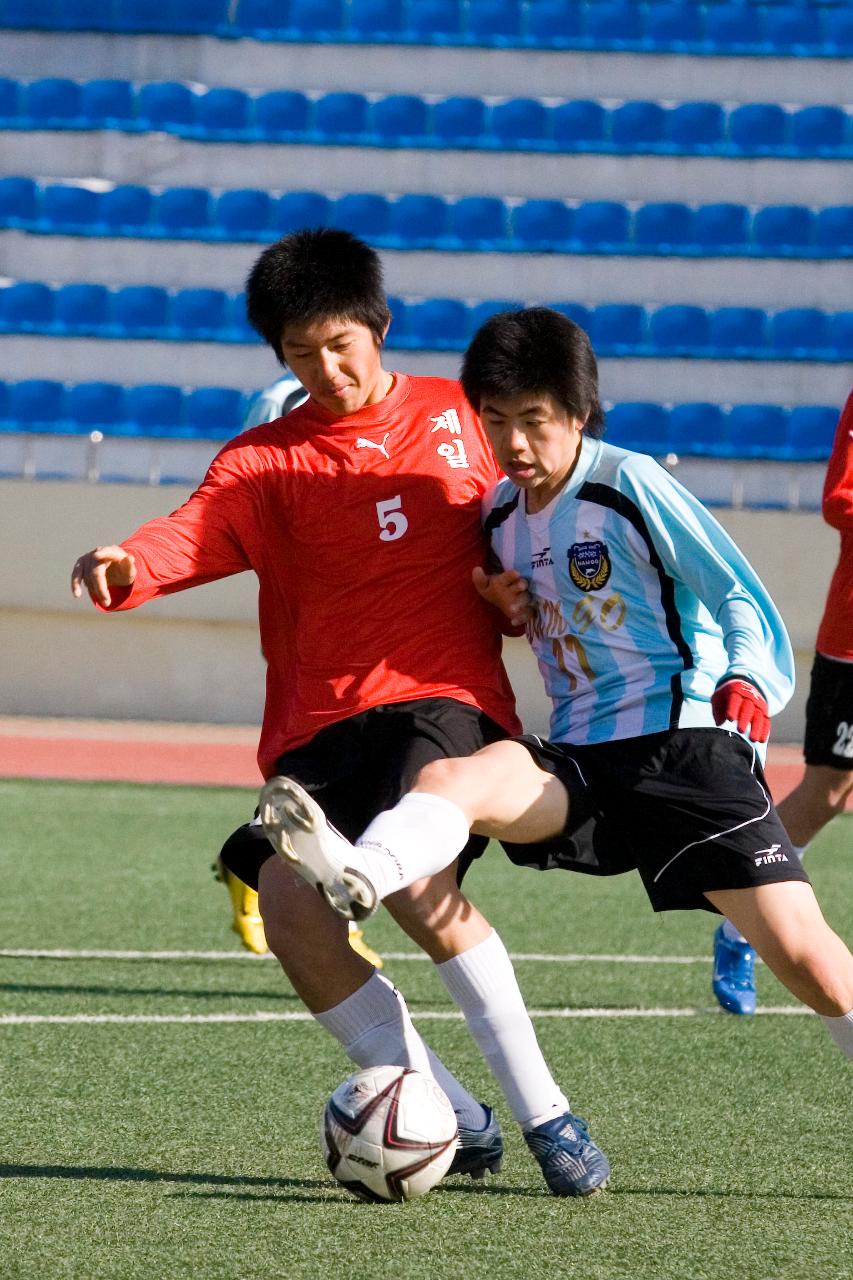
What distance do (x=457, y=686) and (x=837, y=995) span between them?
0.85m

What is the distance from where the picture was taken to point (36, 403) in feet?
46.0

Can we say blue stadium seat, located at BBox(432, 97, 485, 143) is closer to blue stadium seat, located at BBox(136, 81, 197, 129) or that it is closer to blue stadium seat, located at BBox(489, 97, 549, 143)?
blue stadium seat, located at BBox(489, 97, 549, 143)

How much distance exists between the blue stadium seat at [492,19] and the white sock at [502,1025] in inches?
522

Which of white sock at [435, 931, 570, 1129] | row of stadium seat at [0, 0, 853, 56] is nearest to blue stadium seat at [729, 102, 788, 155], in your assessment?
row of stadium seat at [0, 0, 853, 56]

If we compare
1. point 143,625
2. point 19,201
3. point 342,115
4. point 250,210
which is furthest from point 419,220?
point 143,625

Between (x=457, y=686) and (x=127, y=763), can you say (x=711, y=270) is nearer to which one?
(x=127, y=763)

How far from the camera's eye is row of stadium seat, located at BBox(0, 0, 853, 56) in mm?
14742

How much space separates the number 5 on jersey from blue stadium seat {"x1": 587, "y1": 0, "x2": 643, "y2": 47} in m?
12.5

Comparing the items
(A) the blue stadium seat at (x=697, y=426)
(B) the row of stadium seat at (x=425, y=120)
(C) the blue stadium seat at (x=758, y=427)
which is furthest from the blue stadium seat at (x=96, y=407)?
(C) the blue stadium seat at (x=758, y=427)

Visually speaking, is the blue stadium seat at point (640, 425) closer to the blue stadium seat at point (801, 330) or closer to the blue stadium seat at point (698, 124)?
the blue stadium seat at point (801, 330)

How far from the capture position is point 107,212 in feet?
48.5

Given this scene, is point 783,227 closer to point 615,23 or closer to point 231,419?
point 615,23

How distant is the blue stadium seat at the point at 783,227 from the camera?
46.5 ft

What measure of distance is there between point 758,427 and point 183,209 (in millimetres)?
5020
